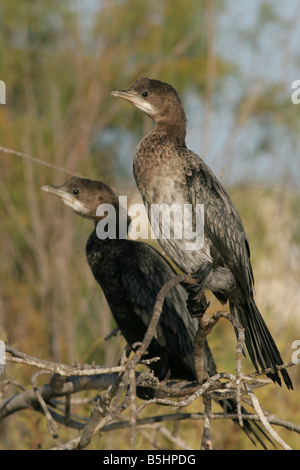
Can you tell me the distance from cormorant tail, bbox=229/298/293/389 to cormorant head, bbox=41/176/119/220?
1.22 metres

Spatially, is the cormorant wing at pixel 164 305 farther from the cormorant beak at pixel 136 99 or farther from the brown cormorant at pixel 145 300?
the cormorant beak at pixel 136 99

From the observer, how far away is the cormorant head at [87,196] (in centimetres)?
406

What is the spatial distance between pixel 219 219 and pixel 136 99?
0.80m

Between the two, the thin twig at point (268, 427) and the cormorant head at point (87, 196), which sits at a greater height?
the cormorant head at point (87, 196)

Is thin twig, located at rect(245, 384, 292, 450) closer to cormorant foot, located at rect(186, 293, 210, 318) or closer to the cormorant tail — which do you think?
cormorant foot, located at rect(186, 293, 210, 318)

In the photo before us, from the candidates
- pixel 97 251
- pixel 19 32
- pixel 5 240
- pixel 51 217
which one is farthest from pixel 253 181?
pixel 19 32

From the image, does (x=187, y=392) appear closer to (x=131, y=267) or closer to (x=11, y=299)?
(x=131, y=267)

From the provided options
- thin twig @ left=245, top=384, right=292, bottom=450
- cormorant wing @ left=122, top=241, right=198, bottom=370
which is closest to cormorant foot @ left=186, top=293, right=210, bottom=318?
thin twig @ left=245, top=384, right=292, bottom=450

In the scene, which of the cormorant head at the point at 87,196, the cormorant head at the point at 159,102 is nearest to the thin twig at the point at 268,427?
the cormorant head at the point at 159,102

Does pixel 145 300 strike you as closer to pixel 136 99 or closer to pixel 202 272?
pixel 202 272

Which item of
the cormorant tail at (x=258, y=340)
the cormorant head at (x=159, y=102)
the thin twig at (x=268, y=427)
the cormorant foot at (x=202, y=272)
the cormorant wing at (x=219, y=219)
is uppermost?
the cormorant head at (x=159, y=102)

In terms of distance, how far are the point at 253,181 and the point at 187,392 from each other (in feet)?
14.5

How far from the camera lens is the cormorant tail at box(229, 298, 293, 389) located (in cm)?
301

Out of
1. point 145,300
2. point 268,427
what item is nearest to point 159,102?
point 145,300
